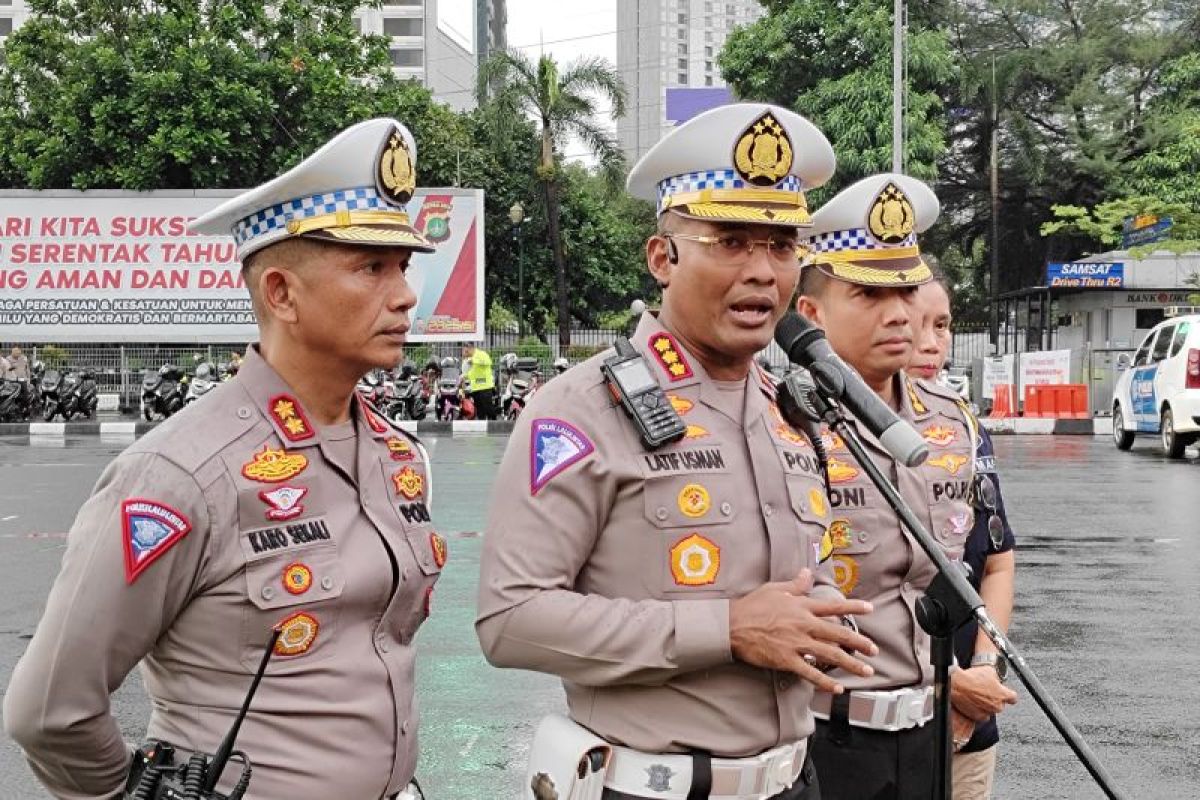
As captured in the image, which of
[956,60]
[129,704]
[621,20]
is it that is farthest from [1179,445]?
[621,20]

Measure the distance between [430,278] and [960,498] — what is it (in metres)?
27.2

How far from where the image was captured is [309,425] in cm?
261

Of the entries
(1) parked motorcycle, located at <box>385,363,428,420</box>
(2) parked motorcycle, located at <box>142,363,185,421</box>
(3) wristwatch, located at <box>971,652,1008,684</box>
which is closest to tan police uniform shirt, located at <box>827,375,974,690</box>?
(3) wristwatch, located at <box>971,652,1008,684</box>

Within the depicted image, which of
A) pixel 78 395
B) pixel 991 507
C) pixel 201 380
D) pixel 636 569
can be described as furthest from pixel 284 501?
pixel 78 395

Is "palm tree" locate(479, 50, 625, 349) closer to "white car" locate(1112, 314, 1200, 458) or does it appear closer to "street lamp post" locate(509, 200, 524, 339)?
"street lamp post" locate(509, 200, 524, 339)

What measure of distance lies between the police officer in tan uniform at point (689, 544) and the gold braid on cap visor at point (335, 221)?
44 centimetres

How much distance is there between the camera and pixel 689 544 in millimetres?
2529

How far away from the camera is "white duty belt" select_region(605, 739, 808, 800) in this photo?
8.07ft

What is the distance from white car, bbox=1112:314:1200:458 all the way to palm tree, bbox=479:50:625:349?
20576mm

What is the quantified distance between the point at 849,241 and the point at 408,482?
1.33 metres

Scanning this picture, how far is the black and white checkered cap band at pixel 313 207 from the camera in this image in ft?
8.68

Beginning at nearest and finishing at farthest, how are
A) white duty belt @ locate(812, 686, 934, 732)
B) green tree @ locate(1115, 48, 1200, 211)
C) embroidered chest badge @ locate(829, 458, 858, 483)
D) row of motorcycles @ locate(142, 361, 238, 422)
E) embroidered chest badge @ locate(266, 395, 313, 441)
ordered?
embroidered chest badge @ locate(266, 395, 313, 441), white duty belt @ locate(812, 686, 934, 732), embroidered chest badge @ locate(829, 458, 858, 483), row of motorcycles @ locate(142, 361, 238, 422), green tree @ locate(1115, 48, 1200, 211)

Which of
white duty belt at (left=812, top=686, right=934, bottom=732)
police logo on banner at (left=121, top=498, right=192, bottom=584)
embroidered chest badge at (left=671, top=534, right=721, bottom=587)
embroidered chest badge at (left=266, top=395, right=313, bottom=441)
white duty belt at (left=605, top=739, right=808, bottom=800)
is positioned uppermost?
embroidered chest badge at (left=266, top=395, right=313, bottom=441)

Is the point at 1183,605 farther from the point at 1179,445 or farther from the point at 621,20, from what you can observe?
the point at 621,20
